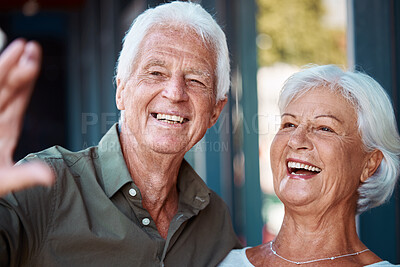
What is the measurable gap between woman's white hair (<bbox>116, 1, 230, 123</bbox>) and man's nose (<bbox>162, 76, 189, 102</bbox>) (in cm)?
19

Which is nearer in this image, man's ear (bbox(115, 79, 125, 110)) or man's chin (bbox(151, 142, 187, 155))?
man's chin (bbox(151, 142, 187, 155))

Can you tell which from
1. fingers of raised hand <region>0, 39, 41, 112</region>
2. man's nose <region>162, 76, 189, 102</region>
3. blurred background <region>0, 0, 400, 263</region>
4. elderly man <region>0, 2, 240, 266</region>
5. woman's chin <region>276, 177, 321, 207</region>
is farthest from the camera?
blurred background <region>0, 0, 400, 263</region>

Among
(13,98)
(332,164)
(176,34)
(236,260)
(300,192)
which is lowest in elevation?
(236,260)

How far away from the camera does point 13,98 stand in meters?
1.34

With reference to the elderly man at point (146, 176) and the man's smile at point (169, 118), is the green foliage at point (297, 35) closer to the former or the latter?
the elderly man at point (146, 176)

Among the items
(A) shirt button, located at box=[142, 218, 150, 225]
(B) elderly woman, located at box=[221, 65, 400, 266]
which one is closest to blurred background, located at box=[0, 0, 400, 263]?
(B) elderly woman, located at box=[221, 65, 400, 266]

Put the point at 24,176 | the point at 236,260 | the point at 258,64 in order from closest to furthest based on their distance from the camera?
the point at 24,176 < the point at 236,260 < the point at 258,64

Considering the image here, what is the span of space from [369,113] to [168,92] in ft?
2.64

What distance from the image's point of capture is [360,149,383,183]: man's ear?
6.32ft

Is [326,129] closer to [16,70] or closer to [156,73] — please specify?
[156,73]

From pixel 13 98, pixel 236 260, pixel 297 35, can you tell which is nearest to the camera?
pixel 13 98

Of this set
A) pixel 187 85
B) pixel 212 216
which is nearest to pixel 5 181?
pixel 187 85

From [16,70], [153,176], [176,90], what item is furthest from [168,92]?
[16,70]

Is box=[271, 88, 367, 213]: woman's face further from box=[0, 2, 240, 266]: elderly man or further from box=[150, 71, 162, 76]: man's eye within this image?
box=[150, 71, 162, 76]: man's eye
